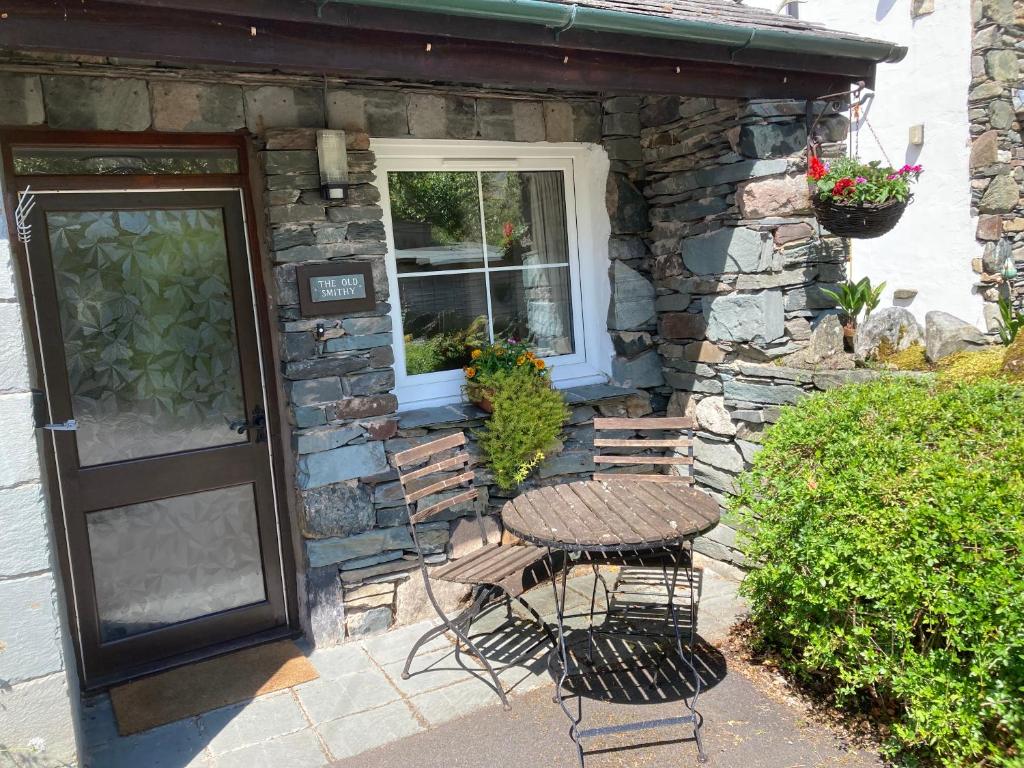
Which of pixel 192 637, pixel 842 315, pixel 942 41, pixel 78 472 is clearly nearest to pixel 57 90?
pixel 78 472

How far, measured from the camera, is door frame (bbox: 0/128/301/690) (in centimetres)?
345

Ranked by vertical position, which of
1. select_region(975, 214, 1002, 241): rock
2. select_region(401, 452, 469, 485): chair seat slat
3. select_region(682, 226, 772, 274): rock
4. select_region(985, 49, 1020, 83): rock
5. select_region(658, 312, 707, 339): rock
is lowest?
select_region(401, 452, 469, 485): chair seat slat

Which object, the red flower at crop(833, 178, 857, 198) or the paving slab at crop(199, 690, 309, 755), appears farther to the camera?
the red flower at crop(833, 178, 857, 198)

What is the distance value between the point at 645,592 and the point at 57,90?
367cm

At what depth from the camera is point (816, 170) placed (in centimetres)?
400

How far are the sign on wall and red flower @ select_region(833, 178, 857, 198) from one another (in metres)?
2.34

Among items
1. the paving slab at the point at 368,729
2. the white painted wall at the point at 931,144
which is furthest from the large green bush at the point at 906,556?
the white painted wall at the point at 931,144

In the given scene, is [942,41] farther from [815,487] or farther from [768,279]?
[815,487]

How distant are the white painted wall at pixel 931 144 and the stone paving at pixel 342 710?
525 cm

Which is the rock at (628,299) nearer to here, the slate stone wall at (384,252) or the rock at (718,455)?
the slate stone wall at (384,252)

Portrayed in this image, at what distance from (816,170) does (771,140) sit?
37 centimetres

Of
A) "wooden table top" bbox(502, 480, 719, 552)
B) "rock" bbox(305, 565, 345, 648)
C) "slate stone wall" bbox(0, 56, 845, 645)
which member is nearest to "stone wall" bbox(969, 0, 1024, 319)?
"slate stone wall" bbox(0, 56, 845, 645)

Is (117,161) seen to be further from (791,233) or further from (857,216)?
(857,216)

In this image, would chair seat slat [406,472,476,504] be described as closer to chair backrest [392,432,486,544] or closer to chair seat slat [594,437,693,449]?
chair backrest [392,432,486,544]
